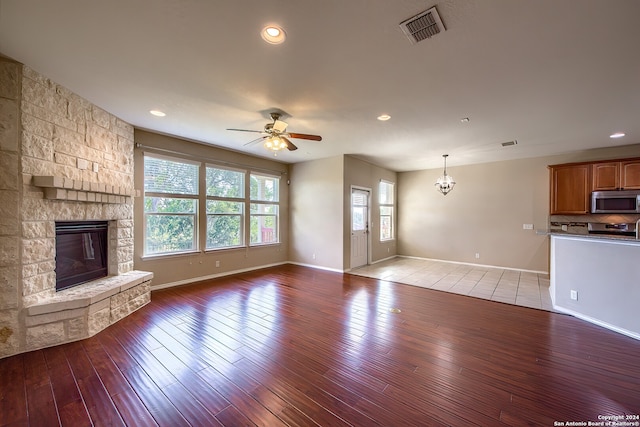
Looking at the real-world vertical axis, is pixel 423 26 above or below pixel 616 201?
above

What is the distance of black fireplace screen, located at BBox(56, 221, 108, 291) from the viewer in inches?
122

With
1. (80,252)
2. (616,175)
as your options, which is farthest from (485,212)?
(80,252)

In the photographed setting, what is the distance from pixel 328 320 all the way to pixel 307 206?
3.72m

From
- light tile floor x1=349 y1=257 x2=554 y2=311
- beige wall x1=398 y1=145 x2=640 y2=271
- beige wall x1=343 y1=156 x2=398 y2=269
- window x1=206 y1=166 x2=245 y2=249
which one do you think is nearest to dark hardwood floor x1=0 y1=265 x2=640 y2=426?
light tile floor x1=349 y1=257 x2=554 y2=311

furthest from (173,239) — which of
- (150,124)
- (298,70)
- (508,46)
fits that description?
(508,46)

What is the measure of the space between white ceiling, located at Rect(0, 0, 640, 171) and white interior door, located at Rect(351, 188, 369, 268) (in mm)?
2612

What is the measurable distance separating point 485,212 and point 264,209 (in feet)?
19.3

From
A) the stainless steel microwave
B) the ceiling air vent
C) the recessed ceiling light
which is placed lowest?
the stainless steel microwave

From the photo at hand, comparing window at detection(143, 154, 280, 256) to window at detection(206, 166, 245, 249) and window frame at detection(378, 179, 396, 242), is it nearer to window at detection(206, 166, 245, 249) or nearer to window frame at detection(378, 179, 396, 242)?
window at detection(206, 166, 245, 249)

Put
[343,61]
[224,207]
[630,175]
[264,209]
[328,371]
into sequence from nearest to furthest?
[328,371], [343,61], [630,175], [224,207], [264,209]

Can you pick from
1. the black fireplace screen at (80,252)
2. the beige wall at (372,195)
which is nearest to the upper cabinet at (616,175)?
the beige wall at (372,195)

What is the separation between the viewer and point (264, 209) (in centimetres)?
653

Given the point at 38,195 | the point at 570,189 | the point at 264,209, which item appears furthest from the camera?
the point at 264,209

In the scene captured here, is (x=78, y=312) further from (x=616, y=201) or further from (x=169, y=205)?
(x=616, y=201)
